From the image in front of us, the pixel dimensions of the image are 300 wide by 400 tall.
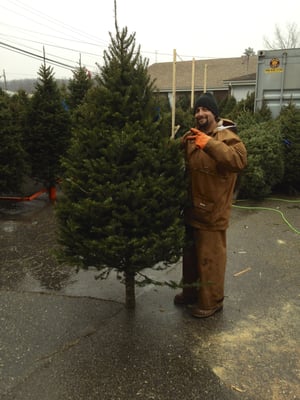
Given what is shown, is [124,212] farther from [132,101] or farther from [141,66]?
[141,66]

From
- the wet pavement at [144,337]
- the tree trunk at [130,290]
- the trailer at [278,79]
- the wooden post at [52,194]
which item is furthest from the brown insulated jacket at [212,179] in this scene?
the trailer at [278,79]

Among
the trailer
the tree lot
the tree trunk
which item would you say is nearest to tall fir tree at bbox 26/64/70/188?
the tree trunk

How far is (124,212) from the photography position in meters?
2.80

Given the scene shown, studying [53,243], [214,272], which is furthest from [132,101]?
[53,243]

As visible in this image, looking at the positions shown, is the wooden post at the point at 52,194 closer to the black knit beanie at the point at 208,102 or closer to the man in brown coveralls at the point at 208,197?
the man in brown coveralls at the point at 208,197

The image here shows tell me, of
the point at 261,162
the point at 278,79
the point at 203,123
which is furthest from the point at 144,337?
the point at 278,79

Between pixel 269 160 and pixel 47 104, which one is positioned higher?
pixel 47 104

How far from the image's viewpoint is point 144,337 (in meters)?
3.07

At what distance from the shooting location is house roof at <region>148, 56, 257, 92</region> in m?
29.9

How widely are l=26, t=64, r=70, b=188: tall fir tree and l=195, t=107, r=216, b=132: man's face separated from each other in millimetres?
Answer: 4801

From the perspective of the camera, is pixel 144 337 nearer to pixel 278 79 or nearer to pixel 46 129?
pixel 46 129

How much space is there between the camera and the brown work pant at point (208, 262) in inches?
127

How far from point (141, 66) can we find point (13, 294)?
2.56 meters

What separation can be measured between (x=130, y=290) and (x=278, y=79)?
8.03 metres
